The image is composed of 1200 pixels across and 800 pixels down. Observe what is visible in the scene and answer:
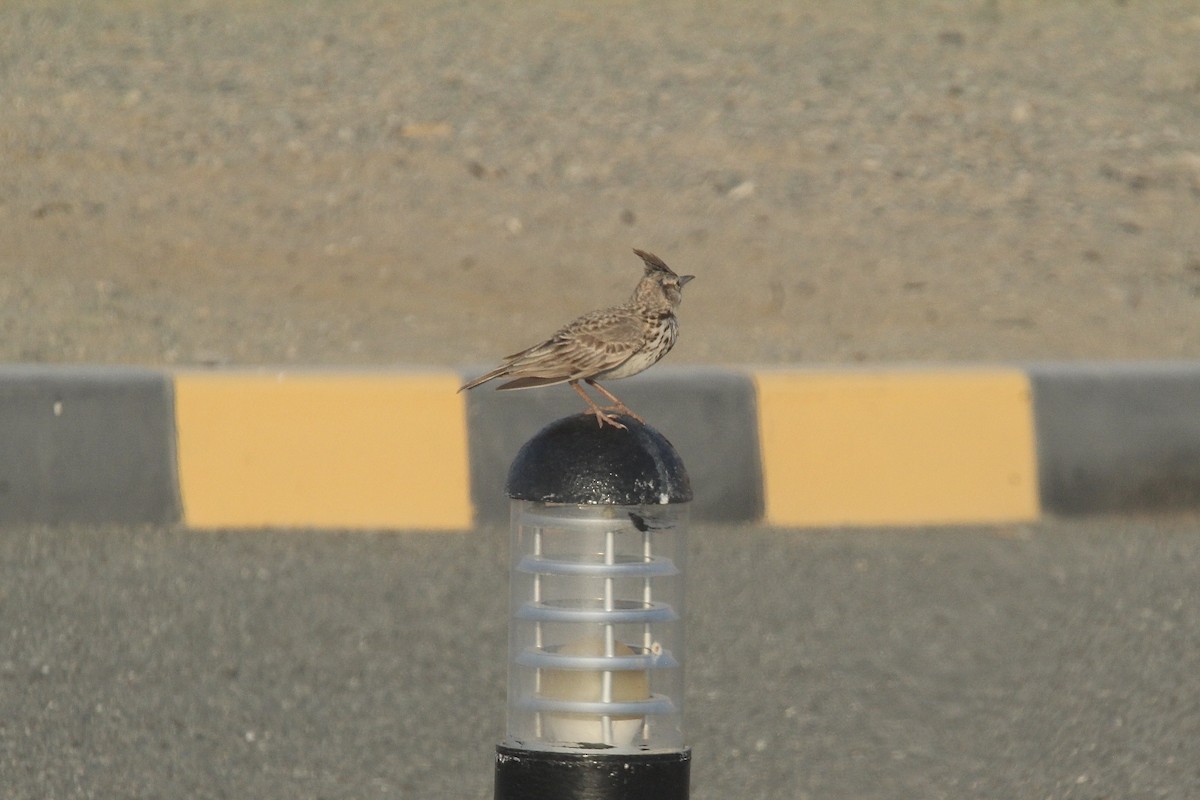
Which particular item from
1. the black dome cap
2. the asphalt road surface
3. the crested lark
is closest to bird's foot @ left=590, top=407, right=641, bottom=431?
the black dome cap

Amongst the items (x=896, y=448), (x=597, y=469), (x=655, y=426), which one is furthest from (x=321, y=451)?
(x=597, y=469)

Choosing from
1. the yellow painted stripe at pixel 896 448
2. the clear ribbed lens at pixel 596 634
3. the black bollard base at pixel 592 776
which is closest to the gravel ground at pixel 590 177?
the yellow painted stripe at pixel 896 448

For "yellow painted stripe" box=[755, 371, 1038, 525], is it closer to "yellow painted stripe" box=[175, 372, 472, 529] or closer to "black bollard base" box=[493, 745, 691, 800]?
"yellow painted stripe" box=[175, 372, 472, 529]

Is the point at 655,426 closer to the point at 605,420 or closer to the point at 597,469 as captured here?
the point at 605,420

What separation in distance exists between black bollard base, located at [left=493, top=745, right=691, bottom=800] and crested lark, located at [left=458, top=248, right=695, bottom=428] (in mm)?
648

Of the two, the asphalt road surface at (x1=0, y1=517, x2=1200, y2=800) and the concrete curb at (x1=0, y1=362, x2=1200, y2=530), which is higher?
the concrete curb at (x1=0, y1=362, x2=1200, y2=530)

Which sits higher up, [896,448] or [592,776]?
[896,448]

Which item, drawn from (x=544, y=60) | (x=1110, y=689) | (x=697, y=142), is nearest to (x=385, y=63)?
(x=544, y=60)

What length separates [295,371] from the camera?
5.29 m

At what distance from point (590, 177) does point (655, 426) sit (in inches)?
120

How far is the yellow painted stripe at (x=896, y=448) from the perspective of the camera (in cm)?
546

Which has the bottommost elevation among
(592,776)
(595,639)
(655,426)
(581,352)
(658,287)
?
(592,776)

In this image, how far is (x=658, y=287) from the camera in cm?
308

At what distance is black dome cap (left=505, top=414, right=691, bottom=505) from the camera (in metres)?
2.43
